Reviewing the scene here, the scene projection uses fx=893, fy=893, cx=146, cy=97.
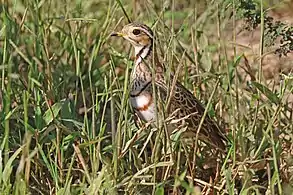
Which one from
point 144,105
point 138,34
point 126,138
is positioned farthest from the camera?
point 138,34


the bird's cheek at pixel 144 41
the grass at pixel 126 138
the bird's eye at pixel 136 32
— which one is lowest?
the grass at pixel 126 138

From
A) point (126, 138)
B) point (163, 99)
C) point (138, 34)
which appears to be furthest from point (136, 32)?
point (126, 138)

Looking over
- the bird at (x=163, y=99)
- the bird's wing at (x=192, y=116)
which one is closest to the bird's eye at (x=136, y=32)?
the bird at (x=163, y=99)

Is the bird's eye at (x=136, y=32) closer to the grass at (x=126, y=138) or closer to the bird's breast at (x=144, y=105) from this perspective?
the grass at (x=126, y=138)

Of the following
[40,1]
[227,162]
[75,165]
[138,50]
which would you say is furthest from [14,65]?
[227,162]

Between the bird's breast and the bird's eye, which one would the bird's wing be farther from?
the bird's eye

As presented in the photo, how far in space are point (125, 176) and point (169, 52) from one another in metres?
0.45

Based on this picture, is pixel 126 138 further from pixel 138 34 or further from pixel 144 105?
pixel 138 34

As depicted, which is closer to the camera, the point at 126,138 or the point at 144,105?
the point at 126,138

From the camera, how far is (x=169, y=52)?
3.04m

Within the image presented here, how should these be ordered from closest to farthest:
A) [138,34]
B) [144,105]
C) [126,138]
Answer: [126,138] < [144,105] < [138,34]

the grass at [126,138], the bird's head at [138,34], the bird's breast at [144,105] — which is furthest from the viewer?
the bird's head at [138,34]

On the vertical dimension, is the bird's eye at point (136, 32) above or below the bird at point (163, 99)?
above

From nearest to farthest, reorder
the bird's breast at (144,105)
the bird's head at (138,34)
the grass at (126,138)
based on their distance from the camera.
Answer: the grass at (126,138)
the bird's breast at (144,105)
the bird's head at (138,34)
